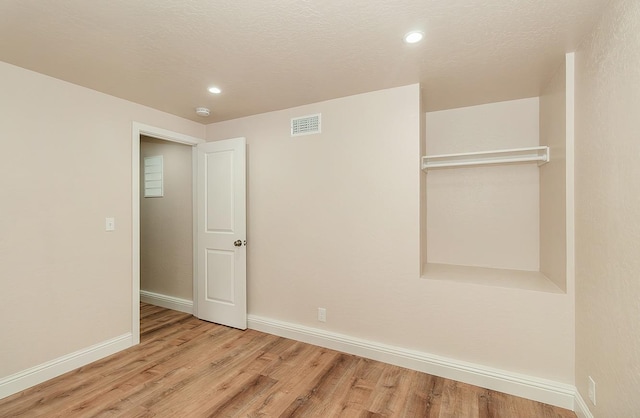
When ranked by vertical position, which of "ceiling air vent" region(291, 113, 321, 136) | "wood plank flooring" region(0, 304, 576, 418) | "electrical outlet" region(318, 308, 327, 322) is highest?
"ceiling air vent" region(291, 113, 321, 136)

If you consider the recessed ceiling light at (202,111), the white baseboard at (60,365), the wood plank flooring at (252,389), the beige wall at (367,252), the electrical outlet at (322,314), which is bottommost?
the wood plank flooring at (252,389)

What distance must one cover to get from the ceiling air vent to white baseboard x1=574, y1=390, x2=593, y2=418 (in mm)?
2888

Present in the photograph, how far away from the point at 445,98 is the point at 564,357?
7.71ft

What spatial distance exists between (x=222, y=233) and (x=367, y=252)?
1.75 metres

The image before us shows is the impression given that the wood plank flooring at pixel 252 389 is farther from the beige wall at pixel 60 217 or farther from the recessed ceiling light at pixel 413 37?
the recessed ceiling light at pixel 413 37

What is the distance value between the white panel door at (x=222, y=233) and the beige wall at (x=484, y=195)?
216 cm

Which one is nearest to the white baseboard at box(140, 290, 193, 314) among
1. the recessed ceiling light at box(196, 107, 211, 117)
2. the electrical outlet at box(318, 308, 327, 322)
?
the electrical outlet at box(318, 308, 327, 322)

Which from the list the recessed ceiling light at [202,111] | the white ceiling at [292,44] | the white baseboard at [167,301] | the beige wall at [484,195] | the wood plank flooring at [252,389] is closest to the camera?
the white ceiling at [292,44]

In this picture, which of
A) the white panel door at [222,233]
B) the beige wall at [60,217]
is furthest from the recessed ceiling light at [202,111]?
the beige wall at [60,217]

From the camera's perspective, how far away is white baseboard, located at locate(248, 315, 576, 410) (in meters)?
2.03

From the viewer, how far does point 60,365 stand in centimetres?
236

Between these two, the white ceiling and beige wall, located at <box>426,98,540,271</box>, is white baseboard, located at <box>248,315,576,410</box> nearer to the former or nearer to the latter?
beige wall, located at <box>426,98,540,271</box>

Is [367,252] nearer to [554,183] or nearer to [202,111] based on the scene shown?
[554,183]

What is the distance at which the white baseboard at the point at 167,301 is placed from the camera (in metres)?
3.82
